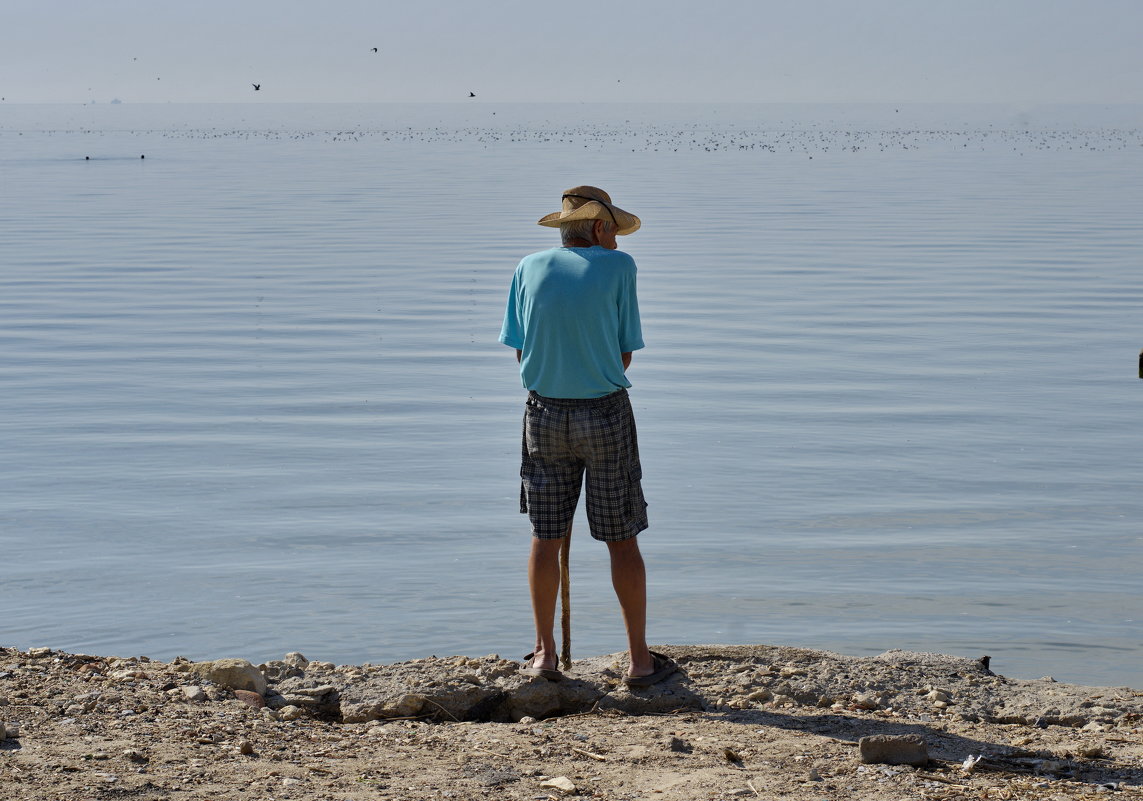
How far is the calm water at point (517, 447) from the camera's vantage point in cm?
803

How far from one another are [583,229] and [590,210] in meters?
0.08

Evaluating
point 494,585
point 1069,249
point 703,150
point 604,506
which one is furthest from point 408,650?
point 703,150

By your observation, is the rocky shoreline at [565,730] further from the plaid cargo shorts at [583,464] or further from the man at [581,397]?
the plaid cargo shorts at [583,464]

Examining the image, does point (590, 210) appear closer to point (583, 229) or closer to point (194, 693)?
point (583, 229)

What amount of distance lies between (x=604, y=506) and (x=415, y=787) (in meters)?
1.38

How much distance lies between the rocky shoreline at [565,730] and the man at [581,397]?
0.37m

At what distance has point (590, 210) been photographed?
18.3ft

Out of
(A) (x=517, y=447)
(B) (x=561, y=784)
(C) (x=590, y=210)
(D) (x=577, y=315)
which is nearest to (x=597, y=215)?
(C) (x=590, y=210)

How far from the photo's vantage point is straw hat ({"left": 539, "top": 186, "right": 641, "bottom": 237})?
5570mm

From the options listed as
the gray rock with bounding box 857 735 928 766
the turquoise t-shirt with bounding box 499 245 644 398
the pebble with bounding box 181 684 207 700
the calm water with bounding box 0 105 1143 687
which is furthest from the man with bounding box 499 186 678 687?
the calm water with bounding box 0 105 1143 687

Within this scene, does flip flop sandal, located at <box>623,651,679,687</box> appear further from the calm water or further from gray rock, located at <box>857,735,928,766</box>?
the calm water

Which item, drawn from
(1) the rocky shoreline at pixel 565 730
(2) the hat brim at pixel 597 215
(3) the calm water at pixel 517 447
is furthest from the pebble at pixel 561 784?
(3) the calm water at pixel 517 447

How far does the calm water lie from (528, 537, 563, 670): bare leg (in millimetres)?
1680

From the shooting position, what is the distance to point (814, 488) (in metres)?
10.4
